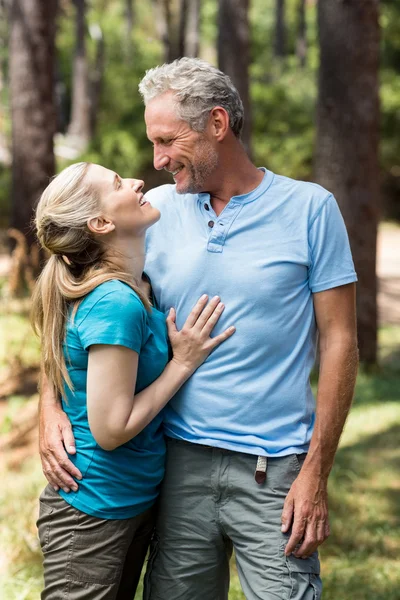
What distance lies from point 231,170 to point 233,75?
37.2ft

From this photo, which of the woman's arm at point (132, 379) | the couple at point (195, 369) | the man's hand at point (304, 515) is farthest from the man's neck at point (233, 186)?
the man's hand at point (304, 515)

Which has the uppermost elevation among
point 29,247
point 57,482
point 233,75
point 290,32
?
point 57,482

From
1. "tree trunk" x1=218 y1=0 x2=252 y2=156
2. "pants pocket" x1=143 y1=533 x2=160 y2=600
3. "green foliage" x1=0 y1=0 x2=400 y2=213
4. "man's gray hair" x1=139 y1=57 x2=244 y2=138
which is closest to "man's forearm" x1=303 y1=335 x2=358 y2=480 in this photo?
"pants pocket" x1=143 y1=533 x2=160 y2=600

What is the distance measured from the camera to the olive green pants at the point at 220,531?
8.02 ft

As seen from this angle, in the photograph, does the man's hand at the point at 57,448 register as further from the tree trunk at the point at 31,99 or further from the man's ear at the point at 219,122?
the tree trunk at the point at 31,99

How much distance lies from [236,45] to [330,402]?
11.9m

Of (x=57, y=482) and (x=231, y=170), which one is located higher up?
(x=231, y=170)

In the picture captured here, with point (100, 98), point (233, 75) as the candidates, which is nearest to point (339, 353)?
point (233, 75)

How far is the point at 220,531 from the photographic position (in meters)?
2.60

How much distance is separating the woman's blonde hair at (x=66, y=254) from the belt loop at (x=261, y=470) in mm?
590

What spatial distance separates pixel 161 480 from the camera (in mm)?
2689

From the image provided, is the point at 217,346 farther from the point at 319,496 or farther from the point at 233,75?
the point at 233,75

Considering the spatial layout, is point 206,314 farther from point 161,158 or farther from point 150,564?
point 150,564

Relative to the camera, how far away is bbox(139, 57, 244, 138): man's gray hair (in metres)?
2.58
